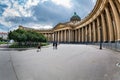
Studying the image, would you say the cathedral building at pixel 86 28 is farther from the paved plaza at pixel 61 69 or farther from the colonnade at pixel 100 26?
the paved plaza at pixel 61 69

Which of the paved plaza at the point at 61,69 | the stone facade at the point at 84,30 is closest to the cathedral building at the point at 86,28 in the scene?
the stone facade at the point at 84,30

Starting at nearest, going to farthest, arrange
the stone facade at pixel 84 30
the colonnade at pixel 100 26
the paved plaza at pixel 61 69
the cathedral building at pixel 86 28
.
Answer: the paved plaza at pixel 61 69 < the colonnade at pixel 100 26 < the cathedral building at pixel 86 28 < the stone facade at pixel 84 30

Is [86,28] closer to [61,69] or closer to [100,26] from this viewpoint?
[100,26]

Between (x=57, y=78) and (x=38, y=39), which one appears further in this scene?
(x=38, y=39)

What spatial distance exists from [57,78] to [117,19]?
40386mm

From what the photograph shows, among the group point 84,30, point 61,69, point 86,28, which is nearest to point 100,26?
point 61,69

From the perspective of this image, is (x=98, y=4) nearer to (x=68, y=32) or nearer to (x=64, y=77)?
(x=64, y=77)

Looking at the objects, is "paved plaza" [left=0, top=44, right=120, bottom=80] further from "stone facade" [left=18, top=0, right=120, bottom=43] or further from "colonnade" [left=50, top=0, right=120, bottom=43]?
"stone facade" [left=18, top=0, right=120, bottom=43]

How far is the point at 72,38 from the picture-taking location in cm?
11756

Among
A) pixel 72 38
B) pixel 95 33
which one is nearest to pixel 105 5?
pixel 95 33

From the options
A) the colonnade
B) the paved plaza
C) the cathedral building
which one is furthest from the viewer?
the cathedral building

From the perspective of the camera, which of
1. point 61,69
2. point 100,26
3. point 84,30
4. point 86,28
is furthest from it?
point 84,30

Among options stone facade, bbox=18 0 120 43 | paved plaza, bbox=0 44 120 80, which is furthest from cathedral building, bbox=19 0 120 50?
paved plaza, bbox=0 44 120 80

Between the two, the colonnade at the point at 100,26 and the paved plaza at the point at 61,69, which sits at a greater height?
the colonnade at the point at 100,26
